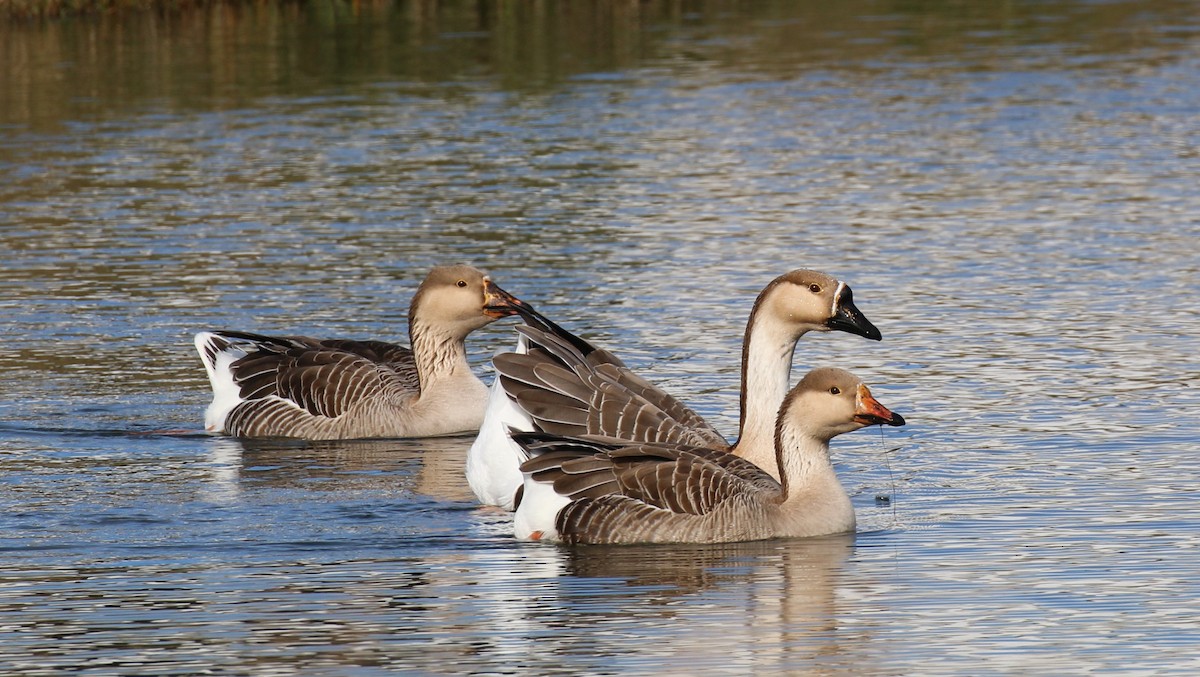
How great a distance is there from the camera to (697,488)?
11.4m

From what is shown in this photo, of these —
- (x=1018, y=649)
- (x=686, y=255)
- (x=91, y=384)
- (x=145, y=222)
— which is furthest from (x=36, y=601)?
(x=145, y=222)

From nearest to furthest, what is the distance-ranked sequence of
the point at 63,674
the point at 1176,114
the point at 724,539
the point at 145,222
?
the point at 63,674 < the point at 724,539 < the point at 145,222 < the point at 1176,114

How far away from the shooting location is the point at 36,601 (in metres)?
10.3

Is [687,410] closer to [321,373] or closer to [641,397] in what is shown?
[641,397]

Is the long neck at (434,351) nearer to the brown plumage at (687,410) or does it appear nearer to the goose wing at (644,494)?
the brown plumage at (687,410)

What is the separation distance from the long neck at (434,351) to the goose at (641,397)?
8.13ft

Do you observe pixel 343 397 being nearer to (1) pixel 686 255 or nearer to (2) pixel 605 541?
(2) pixel 605 541

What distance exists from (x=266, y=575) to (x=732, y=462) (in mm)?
2719

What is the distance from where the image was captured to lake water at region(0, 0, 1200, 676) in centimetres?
980

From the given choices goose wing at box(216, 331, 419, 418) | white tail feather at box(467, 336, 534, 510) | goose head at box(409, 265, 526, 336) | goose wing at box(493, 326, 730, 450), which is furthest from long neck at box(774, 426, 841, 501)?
goose wing at box(216, 331, 419, 418)

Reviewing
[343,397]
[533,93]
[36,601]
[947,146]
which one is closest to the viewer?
[36,601]

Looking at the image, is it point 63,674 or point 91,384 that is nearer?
point 63,674

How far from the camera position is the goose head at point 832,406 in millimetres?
11391

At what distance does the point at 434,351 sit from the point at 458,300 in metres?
0.44
